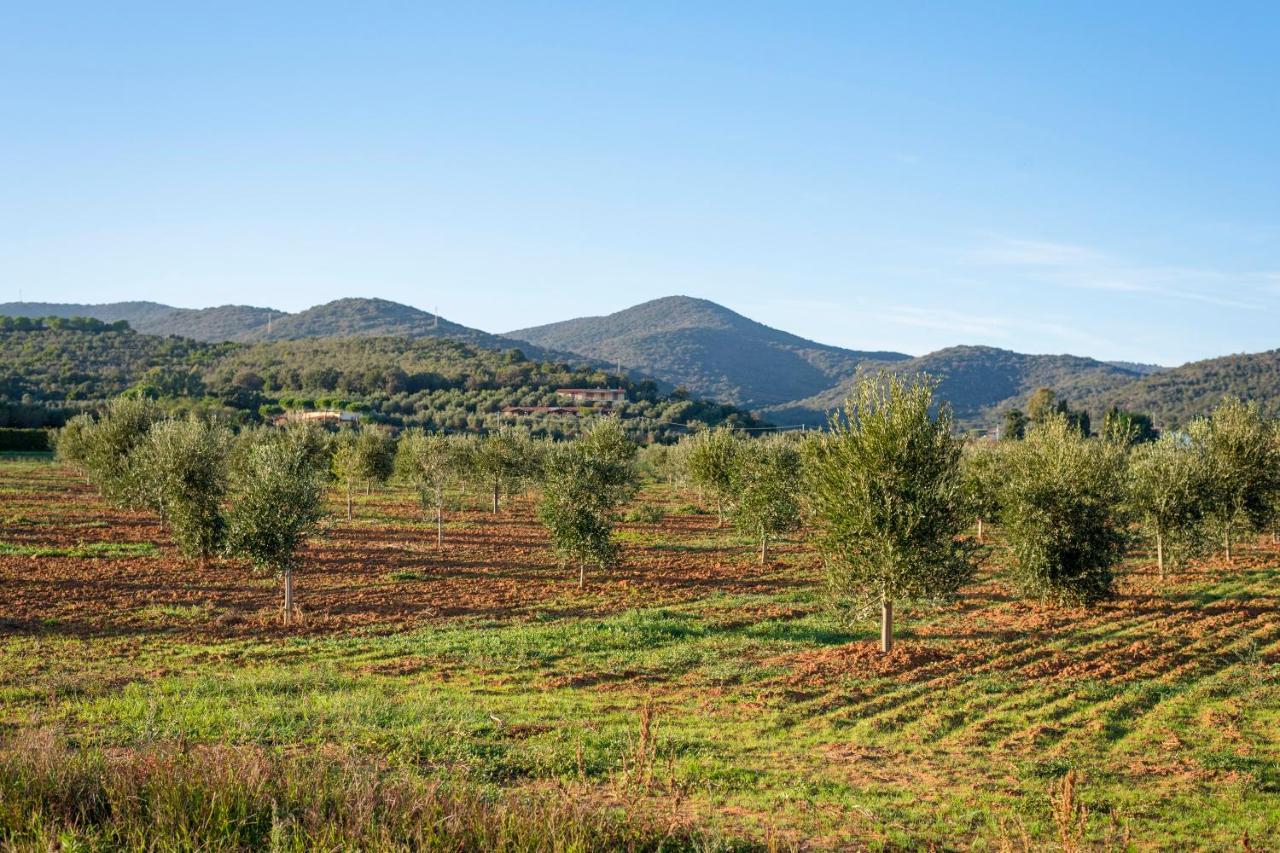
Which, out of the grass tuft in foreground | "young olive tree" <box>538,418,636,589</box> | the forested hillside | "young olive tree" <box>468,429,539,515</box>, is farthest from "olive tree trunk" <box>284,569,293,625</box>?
the forested hillside

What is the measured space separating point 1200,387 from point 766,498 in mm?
114823

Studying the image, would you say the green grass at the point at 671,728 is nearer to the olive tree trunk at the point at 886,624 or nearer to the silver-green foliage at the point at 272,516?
the olive tree trunk at the point at 886,624

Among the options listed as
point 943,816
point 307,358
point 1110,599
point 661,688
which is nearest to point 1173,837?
point 943,816

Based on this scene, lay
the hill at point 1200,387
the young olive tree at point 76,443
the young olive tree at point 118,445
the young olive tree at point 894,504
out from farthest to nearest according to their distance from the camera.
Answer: the hill at point 1200,387
the young olive tree at point 76,443
the young olive tree at point 118,445
the young olive tree at point 894,504

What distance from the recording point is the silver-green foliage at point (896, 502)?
2095 centimetres

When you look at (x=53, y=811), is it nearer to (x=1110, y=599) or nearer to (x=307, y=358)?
(x=1110, y=599)

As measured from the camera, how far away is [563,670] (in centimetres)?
1891

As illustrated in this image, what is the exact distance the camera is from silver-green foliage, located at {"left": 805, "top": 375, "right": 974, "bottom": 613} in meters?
21.0

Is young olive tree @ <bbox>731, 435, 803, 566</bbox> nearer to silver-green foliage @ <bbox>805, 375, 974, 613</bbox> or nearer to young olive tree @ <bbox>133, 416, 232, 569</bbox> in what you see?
silver-green foliage @ <bbox>805, 375, 974, 613</bbox>

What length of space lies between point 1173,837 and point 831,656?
32.4 feet

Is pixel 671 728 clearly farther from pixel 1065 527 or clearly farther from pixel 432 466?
pixel 432 466

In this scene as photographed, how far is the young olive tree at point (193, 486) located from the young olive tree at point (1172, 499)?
118ft

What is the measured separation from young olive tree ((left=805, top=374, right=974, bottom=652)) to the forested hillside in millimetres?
79264

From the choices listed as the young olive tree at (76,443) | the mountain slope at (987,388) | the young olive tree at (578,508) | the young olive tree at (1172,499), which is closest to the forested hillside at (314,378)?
the young olive tree at (76,443)
